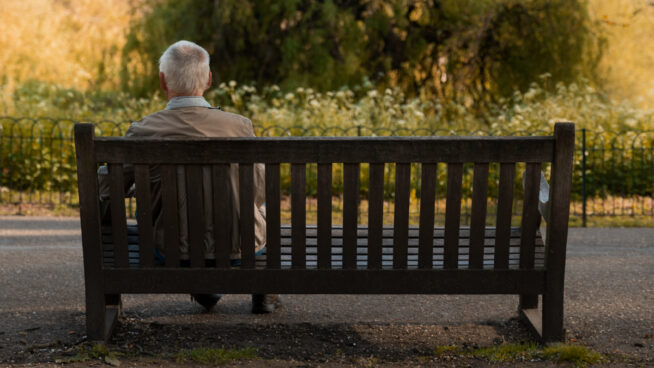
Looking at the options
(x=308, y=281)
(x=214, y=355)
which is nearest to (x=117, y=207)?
(x=214, y=355)

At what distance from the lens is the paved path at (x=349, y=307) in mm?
4148

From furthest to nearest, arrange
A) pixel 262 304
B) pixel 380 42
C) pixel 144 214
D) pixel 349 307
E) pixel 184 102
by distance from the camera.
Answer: pixel 380 42
pixel 349 307
pixel 262 304
pixel 184 102
pixel 144 214

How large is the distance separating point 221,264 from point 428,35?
1225cm

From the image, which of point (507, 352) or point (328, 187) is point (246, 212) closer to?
point (328, 187)

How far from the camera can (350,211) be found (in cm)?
365

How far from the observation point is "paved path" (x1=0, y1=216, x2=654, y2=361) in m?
4.15

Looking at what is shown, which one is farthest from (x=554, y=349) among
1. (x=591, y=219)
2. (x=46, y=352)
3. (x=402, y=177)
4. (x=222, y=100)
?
(x=222, y=100)

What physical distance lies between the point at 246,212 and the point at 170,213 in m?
0.34

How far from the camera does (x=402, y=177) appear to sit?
363 centimetres

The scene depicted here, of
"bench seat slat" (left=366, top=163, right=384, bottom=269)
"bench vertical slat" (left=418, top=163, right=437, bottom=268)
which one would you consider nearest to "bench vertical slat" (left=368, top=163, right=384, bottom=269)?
"bench seat slat" (left=366, top=163, right=384, bottom=269)

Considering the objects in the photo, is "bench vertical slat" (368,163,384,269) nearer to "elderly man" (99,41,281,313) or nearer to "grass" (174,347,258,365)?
"elderly man" (99,41,281,313)

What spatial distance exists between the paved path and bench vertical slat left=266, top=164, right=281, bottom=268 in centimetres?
77

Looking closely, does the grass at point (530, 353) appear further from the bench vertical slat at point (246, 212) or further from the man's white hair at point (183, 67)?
the man's white hair at point (183, 67)

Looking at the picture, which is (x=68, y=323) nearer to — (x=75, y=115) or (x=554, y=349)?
(x=554, y=349)
